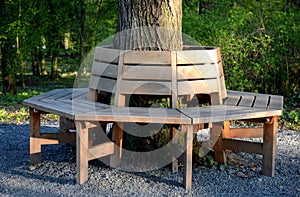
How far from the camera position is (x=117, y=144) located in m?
4.47

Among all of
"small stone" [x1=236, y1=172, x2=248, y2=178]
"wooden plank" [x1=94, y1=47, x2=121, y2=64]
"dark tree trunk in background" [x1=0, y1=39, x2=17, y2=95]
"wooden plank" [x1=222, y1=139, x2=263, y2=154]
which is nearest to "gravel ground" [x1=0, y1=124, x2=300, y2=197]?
"small stone" [x1=236, y1=172, x2=248, y2=178]

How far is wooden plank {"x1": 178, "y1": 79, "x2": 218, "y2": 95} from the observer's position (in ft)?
13.6

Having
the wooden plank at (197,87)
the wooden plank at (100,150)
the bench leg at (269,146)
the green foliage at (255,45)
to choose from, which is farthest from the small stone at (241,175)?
the green foliage at (255,45)

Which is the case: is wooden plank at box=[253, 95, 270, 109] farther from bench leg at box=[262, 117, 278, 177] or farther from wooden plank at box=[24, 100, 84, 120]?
wooden plank at box=[24, 100, 84, 120]

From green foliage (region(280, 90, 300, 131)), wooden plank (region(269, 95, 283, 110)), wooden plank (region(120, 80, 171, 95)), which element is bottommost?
green foliage (region(280, 90, 300, 131))

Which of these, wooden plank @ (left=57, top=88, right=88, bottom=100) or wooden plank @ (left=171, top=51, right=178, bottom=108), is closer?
wooden plank @ (left=171, top=51, right=178, bottom=108)

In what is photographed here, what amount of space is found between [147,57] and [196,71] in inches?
19.0

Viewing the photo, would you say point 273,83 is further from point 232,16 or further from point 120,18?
point 120,18

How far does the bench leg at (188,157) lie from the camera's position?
12.7 ft

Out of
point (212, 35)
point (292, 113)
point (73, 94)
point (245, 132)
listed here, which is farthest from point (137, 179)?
point (212, 35)

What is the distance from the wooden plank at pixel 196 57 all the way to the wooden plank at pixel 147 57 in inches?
4.9

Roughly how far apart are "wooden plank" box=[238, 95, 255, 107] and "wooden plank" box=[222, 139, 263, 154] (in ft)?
1.26

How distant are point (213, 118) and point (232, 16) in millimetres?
4934

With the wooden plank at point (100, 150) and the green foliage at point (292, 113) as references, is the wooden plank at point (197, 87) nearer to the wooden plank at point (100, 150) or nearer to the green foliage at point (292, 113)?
the wooden plank at point (100, 150)
